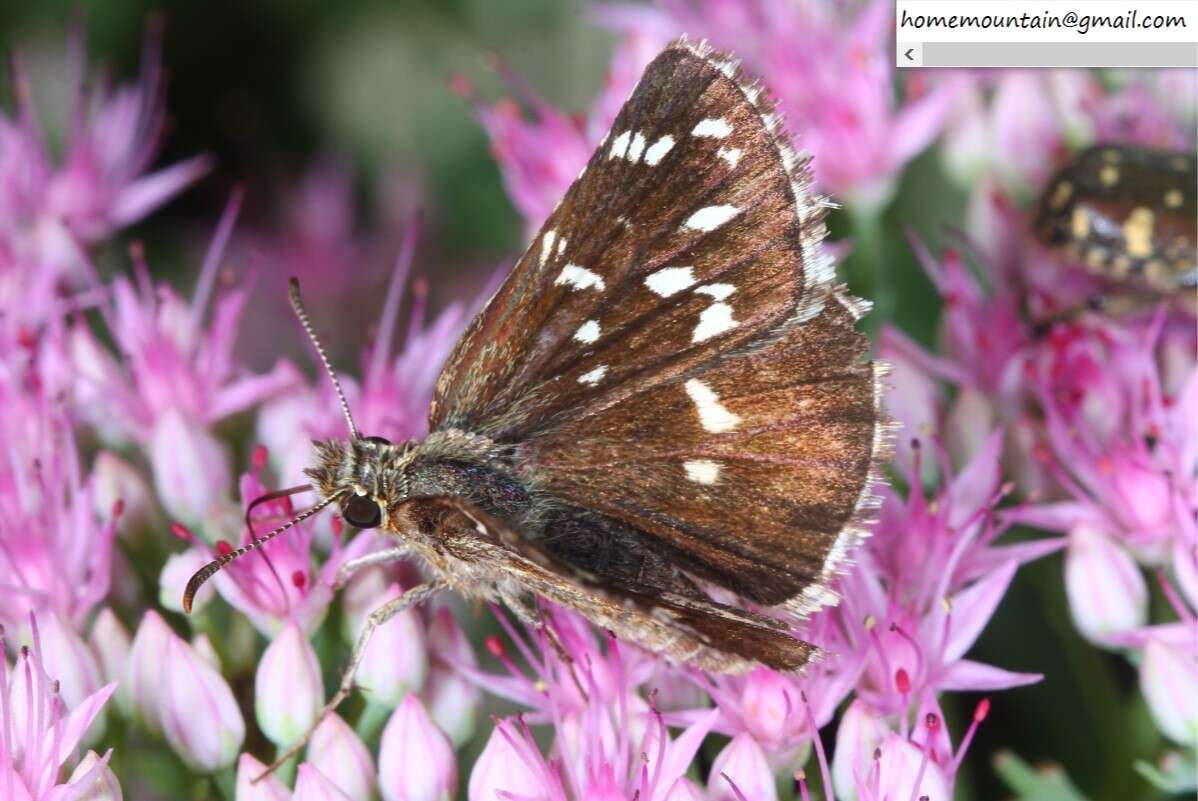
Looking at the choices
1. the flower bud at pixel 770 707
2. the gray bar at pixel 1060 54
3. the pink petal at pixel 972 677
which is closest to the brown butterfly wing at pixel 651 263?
the flower bud at pixel 770 707

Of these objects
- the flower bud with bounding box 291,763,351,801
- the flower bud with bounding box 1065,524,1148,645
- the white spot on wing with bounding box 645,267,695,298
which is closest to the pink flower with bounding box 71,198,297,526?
the flower bud with bounding box 291,763,351,801

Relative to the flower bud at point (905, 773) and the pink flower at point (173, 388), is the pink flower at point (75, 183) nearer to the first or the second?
the pink flower at point (173, 388)

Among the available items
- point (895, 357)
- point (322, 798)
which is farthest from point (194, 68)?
point (322, 798)

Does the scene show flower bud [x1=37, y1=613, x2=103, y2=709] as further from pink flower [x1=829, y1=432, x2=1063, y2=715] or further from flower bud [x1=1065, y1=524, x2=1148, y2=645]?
flower bud [x1=1065, y1=524, x2=1148, y2=645]

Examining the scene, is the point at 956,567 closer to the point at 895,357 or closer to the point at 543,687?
the point at 895,357

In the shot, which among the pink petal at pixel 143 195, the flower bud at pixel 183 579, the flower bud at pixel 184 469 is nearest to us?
the flower bud at pixel 183 579

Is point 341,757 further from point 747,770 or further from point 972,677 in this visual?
point 972,677
